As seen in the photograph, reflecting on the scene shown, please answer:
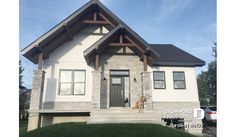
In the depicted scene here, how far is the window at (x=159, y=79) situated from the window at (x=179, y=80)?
86 centimetres

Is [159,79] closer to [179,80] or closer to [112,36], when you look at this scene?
[179,80]

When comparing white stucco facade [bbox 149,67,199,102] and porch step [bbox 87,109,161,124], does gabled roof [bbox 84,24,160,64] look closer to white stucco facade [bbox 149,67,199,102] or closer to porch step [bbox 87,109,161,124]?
white stucco facade [bbox 149,67,199,102]

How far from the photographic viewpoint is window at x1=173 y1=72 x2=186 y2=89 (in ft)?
47.3

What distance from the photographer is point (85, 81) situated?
44.9ft

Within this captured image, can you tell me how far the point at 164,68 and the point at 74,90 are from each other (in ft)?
21.1

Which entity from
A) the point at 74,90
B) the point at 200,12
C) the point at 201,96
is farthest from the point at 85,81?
the point at 201,96

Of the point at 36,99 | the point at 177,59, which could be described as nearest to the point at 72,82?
the point at 36,99

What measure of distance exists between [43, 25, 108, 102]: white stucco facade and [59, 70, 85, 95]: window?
202 mm

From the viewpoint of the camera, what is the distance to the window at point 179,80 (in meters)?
14.4

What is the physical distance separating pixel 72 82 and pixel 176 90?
23.4ft

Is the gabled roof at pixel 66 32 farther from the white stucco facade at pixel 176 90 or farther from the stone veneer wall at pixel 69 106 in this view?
the white stucco facade at pixel 176 90

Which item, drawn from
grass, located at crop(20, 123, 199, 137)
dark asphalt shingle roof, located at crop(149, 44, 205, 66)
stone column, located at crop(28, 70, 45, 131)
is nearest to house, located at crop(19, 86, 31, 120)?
stone column, located at crop(28, 70, 45, 131)
